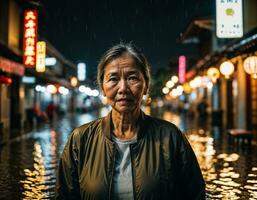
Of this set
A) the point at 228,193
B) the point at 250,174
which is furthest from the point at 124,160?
the point at 250,174

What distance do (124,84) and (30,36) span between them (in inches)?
905

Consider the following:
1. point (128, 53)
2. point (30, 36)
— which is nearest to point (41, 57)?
point (30, 36)

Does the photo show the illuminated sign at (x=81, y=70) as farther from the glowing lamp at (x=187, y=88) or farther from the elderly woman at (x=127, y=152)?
the elderly woman at (x=127, y=152)

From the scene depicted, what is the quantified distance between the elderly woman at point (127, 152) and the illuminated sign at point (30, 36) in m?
22.7

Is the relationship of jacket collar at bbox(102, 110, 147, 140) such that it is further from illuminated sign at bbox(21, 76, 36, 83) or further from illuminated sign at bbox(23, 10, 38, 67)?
illuminated sign at bbox(21, 76, 36, 83)

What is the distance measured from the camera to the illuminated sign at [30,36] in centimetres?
2466

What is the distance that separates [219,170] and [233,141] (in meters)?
A: 6.72

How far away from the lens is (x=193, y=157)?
2.82 m

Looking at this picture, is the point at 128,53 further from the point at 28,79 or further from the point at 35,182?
the point at 28,79

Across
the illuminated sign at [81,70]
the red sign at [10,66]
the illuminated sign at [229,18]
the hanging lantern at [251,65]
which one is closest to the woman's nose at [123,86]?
the hanging lantern at [251,65]

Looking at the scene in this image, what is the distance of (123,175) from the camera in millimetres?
2701

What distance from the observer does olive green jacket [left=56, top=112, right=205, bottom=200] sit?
2633 mm

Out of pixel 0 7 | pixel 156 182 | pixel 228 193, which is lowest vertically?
pixel 228 193

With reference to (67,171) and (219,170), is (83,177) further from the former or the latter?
(219,170)
